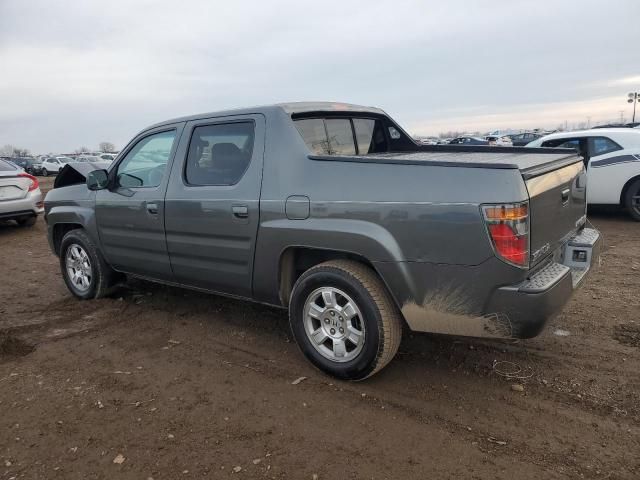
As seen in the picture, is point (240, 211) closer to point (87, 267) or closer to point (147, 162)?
point (147, 162)

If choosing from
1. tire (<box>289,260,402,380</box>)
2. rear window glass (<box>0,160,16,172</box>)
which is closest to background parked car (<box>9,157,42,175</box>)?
rear window glass (<box>0,160,16,172</box>)

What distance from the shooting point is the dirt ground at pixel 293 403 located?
2.62 metres

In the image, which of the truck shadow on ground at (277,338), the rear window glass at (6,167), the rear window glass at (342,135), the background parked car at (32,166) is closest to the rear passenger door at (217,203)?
the rear window glass at (342,135)

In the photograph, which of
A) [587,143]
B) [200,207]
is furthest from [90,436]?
[587,143]

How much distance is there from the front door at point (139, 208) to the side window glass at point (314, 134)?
122 cm

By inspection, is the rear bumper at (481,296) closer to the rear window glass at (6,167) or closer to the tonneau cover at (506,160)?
the tonneau cover at (506,160)

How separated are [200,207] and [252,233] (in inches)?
22.6

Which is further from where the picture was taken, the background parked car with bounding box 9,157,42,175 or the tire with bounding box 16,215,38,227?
the background parked car with bounding box 9,157,42,175

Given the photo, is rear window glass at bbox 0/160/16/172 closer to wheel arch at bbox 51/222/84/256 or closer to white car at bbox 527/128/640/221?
wheel arch at bbox 51/222/84/256

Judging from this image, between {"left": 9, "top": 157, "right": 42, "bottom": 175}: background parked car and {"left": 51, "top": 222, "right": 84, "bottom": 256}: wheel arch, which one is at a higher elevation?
{"left": 9, "top": 157, "right": 42, "bottom": 175}: background parked car

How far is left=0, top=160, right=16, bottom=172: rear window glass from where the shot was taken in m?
9.87

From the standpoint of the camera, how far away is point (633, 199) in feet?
29.1

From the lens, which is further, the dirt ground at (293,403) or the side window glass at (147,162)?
the side window glass at (147,162)

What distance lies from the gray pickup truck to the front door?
17 mm
